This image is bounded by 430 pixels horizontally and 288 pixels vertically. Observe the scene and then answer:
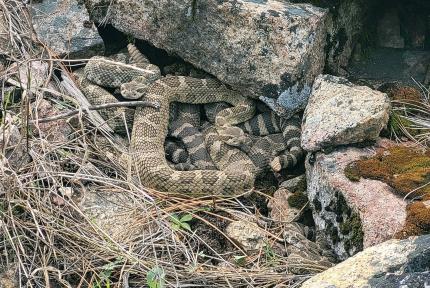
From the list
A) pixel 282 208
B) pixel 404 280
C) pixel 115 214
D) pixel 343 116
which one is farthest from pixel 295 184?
pixel 404 280

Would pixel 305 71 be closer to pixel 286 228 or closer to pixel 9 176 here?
pixel 286 228

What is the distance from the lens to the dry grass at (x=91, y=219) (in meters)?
6.53

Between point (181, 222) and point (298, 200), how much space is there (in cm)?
123

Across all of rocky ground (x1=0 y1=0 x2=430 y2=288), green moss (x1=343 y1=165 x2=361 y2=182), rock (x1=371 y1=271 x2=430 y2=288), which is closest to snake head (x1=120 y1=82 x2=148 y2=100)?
rocky ground (x1=0 y1=0 x2=430 y2=288)

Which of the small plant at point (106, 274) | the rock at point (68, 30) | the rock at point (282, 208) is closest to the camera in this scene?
the small plant at point (106, 274)

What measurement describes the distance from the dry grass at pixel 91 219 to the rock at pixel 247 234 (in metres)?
0.07

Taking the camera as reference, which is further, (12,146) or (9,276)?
(12,146)

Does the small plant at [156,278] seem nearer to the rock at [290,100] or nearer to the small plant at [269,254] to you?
the small plant at [269,254]

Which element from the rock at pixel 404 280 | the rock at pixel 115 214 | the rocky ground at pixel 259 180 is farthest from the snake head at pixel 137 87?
the rock at pixel 404 280

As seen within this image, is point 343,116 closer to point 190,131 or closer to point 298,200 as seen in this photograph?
point 298,200

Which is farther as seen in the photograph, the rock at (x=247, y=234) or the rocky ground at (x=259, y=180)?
the rock at (x=247, y=234)

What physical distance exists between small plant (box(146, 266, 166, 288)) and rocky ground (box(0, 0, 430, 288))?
0.02 meters

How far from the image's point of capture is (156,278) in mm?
6246

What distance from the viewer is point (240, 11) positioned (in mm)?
8203
